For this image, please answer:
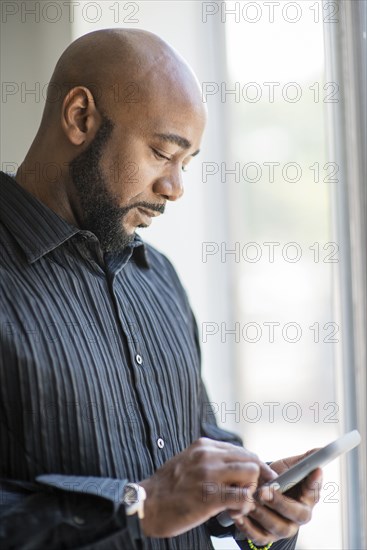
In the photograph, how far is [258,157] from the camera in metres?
1.96

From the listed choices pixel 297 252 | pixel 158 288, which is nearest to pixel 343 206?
pixel 297 252

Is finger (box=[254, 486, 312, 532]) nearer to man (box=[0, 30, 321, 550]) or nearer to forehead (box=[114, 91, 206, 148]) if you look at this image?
man (box=[0, 30, 321, 550])

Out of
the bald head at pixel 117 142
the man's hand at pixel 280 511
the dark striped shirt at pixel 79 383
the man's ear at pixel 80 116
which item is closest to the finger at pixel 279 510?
the man's hand at pixel 280 511

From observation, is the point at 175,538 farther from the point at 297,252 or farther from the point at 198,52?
the point at 198,52

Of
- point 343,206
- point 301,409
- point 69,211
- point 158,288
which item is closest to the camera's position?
point 69,211

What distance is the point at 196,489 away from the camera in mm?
931

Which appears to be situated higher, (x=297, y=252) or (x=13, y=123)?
(x=13, y=123)

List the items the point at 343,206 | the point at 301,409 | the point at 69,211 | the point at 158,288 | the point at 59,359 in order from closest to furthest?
1. the point at 59,359
2. the point at 69,211
3. the point at 158,288
4. the point at 343,206
5. the point at 301,409

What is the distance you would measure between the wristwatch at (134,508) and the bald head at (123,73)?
0.57 metres

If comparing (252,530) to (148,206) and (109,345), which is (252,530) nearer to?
(109,345)

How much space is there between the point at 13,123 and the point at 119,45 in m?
0.55

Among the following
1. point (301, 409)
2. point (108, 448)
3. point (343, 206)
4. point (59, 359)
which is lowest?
point (301, 409)

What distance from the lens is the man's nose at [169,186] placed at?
46.5 inches

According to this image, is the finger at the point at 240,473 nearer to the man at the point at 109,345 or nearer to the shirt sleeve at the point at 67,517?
the man at the point at 109,345
